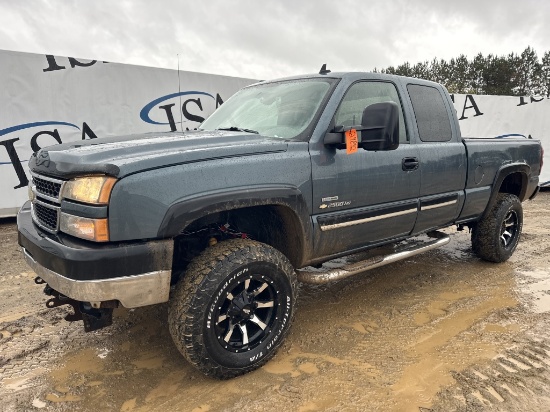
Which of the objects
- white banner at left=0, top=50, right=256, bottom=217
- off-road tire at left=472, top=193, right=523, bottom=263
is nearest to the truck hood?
off-road tire at left=472, top=193, right=523, bottom=263

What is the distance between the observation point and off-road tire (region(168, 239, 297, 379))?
2.28 m

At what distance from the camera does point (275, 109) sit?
3.16 metres

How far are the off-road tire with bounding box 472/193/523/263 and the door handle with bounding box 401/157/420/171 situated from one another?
5.67ft

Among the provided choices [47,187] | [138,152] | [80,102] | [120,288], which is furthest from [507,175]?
[80,102]

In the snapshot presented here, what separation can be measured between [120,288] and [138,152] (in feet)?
2.46

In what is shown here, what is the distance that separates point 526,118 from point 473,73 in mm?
34735

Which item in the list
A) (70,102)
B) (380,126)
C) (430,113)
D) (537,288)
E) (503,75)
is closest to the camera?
(380,126)

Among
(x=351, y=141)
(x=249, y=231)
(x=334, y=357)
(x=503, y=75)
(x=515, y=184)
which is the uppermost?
(x=503, y=75)

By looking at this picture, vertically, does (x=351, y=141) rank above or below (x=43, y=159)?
above

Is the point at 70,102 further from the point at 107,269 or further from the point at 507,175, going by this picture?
the point at 507,175

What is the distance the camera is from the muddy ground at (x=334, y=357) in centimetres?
229

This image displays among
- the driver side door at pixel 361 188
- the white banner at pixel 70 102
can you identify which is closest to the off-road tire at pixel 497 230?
the driver side door at pixel 361 188

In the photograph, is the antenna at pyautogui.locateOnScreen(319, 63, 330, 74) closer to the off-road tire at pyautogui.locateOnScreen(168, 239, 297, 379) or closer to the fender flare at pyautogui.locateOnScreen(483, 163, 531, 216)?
the off-road tire at pyautogui.locateOnScreen(168, 239, 297, 379)

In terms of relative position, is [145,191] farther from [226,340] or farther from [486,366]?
[486,366]
